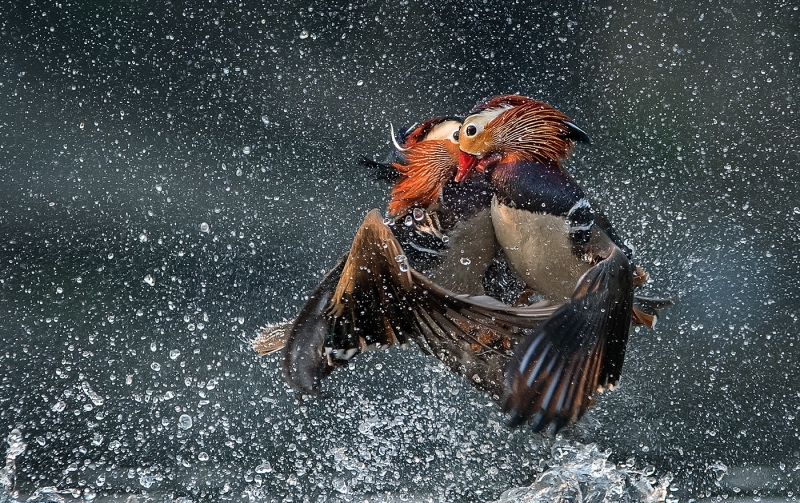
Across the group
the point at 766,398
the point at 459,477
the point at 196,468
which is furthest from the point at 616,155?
the point at 196,468

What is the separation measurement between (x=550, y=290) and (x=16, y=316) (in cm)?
246

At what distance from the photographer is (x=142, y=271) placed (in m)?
3.68

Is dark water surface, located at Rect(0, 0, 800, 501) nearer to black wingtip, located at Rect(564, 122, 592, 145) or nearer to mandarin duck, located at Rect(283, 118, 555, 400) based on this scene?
mandarin duck, located at Rect(283, 118, 555, 400)

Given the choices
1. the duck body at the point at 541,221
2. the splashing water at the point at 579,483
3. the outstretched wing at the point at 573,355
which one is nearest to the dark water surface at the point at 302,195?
the splashing water at the point at 579,483

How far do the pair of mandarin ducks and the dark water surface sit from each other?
1.17 meters

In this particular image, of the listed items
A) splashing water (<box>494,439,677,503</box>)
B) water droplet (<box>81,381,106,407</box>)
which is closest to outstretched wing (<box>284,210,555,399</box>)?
splashing water (<box>494,439,677,503</box>)

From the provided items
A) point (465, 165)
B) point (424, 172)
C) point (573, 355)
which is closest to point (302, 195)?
point (424, 172)

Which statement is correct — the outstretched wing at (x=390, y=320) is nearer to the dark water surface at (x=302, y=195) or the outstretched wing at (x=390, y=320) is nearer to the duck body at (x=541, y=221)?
the duck body at (x=541, y=221)

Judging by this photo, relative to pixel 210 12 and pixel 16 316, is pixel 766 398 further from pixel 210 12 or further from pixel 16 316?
pixel 16 316

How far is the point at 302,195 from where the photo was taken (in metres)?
3.53

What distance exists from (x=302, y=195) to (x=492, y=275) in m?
1.62

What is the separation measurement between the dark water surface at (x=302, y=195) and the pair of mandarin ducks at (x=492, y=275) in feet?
3.83

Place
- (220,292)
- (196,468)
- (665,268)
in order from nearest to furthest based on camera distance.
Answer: (196,468) < (665,268) < (220,292)

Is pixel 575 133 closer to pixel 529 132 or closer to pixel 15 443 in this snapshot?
pixel 529 132
